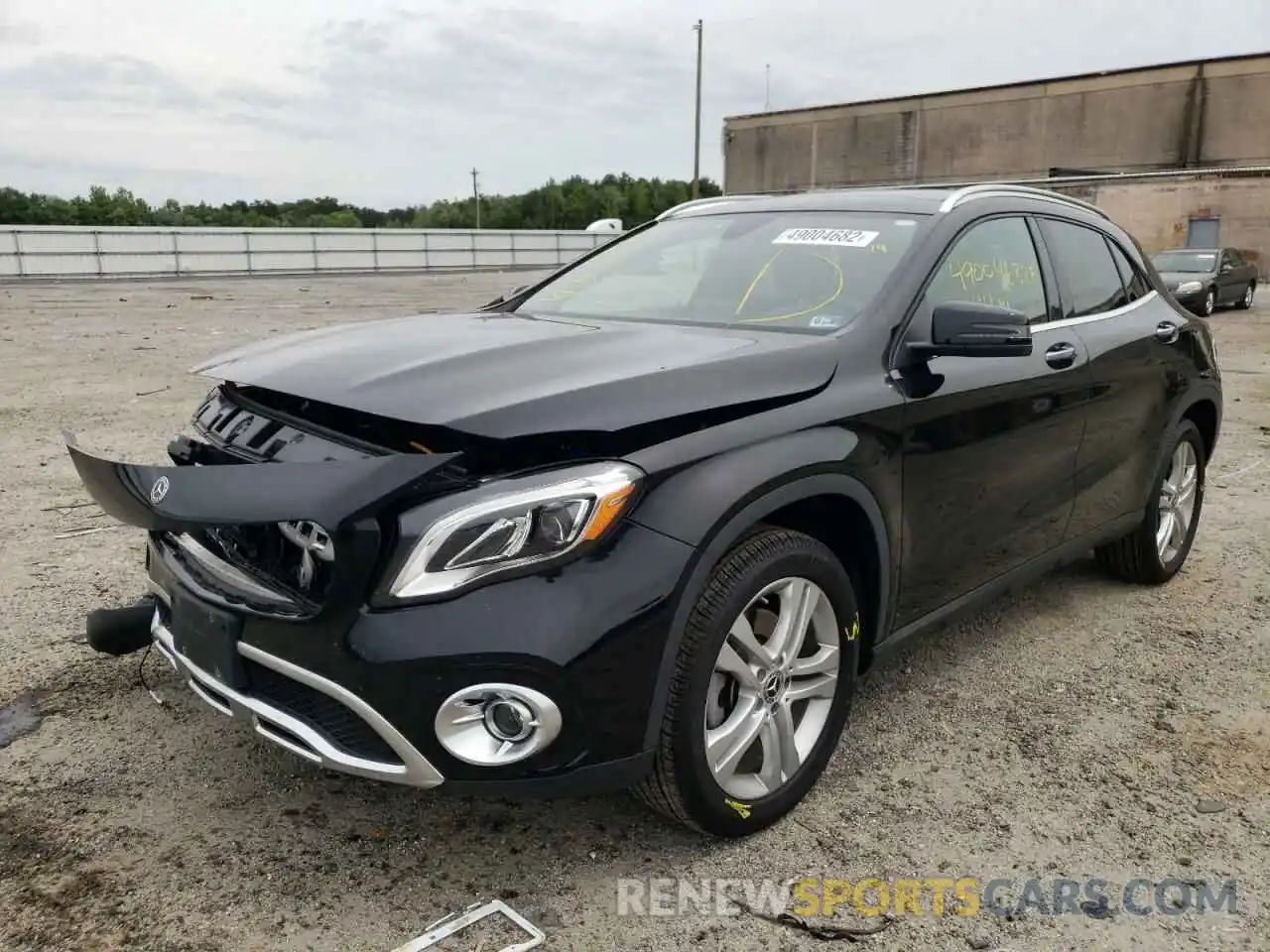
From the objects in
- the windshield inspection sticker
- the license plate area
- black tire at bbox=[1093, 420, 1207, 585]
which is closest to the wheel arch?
black tire at bbox=[1093, 420, 1207, 585]

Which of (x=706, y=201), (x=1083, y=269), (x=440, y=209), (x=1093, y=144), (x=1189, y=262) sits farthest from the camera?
(x=440, y=209)

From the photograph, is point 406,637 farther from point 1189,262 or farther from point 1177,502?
point 1189,262

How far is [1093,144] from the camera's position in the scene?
45625 millimetres

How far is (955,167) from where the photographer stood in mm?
49188

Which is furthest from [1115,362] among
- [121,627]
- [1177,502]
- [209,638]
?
[121,627]

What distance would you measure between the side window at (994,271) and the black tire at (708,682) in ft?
3.29

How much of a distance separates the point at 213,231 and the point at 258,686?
33.4 metres

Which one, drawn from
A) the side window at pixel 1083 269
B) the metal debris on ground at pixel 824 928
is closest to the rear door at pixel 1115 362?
the side window at pixel 1083 269

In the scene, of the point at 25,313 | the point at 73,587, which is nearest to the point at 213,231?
the point at 25,313

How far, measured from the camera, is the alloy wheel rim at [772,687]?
254 cm

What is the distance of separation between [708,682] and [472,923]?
75 cm

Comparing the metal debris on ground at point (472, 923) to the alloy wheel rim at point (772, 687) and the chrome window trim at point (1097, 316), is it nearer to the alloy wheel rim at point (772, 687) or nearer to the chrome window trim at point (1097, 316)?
the alloy wheel rim at point (772, 687)

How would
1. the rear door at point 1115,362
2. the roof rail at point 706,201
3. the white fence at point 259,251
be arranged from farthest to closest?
the white fence at point 259,251, the roof rail at point 706,201, the rear door at point 1115,362

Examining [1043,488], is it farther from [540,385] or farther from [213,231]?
[213,231]
